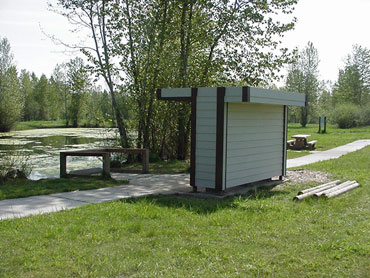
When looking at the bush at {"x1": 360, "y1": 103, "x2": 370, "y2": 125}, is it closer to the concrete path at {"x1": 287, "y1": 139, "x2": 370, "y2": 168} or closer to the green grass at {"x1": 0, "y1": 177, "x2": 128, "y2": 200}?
the concrete path at {"x1": 287, "y1": 139, "x2": 370, "y2": 168}

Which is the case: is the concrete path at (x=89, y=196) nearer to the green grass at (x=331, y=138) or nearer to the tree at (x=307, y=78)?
the green grass at (x=331, y=138)

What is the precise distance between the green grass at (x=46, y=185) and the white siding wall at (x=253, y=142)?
8.98 ft

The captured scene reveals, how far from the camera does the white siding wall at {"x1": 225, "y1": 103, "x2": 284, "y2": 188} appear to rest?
8.09 metres

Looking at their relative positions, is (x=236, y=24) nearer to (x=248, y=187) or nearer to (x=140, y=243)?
(x=248, y=187)

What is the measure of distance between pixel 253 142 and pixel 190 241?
4304 millimetres

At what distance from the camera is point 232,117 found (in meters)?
8.05

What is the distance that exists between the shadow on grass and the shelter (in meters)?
0.41

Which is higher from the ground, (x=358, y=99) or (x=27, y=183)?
(x=358, y=99)

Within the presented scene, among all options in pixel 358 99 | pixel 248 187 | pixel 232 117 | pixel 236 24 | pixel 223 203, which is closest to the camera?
pixel 223 203

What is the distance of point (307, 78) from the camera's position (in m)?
51.8

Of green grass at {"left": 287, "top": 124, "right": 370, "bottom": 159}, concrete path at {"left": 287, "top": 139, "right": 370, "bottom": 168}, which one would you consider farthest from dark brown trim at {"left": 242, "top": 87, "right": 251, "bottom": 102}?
green grass at {"left": 287, "top": 124, "right": 370, "bottom": 159}

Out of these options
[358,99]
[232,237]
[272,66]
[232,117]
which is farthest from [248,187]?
[358,99]

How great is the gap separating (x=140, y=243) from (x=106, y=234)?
507 mm

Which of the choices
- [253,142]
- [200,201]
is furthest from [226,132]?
[200,201]
